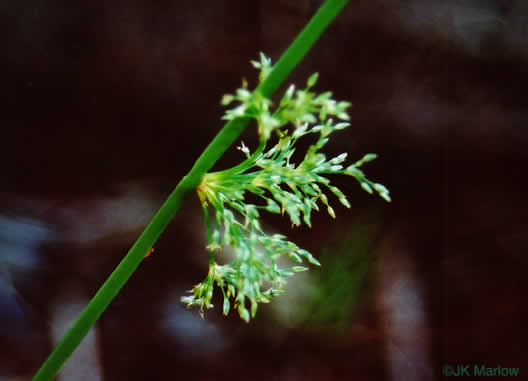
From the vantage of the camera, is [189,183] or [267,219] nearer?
[189,183]

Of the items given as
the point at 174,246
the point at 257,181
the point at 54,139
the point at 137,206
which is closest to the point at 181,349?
the point at 174,246

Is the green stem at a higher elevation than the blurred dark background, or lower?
higher

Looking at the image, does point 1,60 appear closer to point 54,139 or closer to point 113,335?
point 54,139

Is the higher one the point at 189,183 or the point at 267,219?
the point at 189,183

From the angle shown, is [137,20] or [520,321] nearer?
[137,20]
